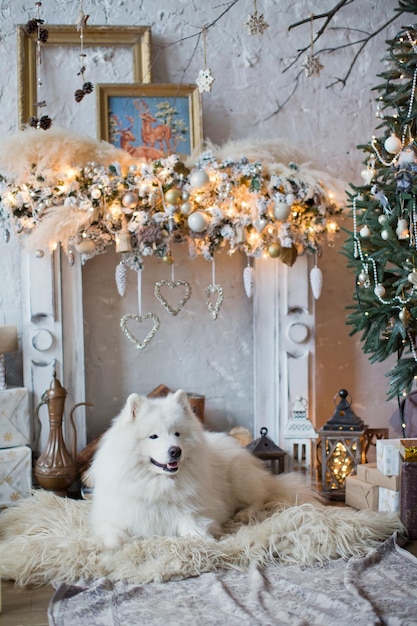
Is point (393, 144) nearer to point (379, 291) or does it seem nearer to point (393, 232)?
point (393, 232)

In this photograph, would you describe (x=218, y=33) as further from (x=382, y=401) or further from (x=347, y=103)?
(x=382, y=401)

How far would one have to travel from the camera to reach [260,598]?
251 centimetres

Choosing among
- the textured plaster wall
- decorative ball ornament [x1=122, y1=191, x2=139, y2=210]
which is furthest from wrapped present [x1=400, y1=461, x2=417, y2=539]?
decorative ball ornament [x1=122, y1=191, x2=139, y2=210]

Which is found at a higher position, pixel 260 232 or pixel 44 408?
pixel 260 232

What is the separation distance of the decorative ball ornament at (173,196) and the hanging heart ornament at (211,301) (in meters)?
0.52

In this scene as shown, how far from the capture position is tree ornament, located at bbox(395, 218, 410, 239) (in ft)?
10.7

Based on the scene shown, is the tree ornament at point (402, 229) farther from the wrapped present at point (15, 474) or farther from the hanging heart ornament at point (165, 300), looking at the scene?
the wrapped present at point (15, 474)

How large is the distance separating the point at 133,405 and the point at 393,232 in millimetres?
1341

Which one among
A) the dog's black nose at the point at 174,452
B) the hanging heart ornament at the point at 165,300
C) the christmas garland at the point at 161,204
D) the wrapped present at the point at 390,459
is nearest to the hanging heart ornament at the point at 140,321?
the hanging heart ornament at the point at 165,300

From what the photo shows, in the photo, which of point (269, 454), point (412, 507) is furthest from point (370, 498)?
point (269, 454)

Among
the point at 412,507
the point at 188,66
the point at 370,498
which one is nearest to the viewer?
the point at 412,507

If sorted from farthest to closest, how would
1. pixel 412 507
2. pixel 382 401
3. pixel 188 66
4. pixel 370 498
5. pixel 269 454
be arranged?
pixel 382 401, pixel 188 66, pixel 269 454, pixel 370 498, pixel 412 507

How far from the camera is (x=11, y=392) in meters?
3.60

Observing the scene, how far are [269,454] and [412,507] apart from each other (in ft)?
2.66
